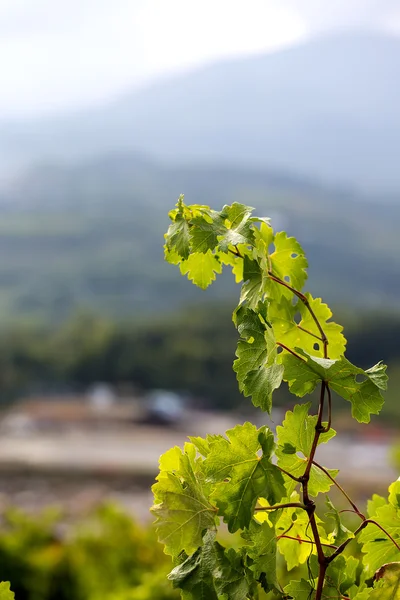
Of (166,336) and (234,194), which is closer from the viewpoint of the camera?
(166,336)

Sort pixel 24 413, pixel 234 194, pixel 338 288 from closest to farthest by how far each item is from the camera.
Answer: pixel 24 413
pixel 338 288
pixel 234 194

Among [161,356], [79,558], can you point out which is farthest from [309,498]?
[161,356]

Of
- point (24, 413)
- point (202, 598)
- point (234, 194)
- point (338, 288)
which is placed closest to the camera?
point (202, 598)

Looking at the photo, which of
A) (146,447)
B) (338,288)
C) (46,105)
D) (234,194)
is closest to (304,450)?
(146,447)

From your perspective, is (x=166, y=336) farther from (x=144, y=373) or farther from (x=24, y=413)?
(x=24, y=413)

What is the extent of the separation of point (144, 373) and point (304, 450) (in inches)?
490

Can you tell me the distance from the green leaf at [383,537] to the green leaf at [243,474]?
0.11 meters

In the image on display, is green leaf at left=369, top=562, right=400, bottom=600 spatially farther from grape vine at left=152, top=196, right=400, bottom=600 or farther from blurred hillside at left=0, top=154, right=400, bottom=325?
blurred hillside at left=0, top=154, right=400, bottom=325

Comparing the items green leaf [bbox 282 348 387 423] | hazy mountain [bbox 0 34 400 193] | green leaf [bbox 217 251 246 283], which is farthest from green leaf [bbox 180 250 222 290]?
hazy mountain [bbox 0 34 400 193]

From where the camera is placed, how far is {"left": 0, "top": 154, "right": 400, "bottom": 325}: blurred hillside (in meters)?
20.1

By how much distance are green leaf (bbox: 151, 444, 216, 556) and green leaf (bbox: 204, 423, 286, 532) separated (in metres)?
0.03

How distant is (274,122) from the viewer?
32.3 metres

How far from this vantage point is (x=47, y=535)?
1.82 metres

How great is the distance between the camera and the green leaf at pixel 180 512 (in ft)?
1.28
